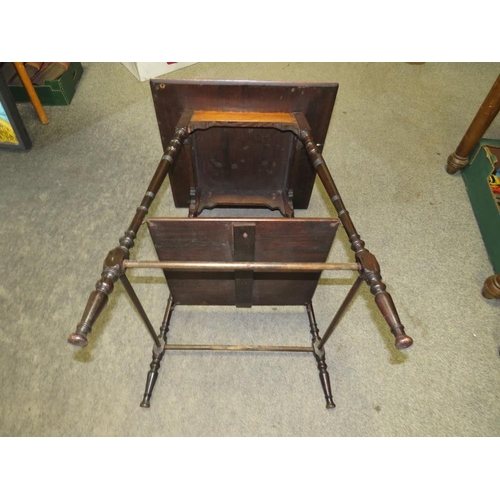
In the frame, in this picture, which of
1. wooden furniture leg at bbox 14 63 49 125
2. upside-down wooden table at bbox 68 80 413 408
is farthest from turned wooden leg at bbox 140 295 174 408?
wooden furniture leg at bbox 14 63 49 125

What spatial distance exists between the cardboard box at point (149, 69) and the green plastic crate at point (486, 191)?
198 centimetres

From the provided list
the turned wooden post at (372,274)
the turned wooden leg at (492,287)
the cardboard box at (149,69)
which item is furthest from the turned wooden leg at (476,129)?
the cardboard box at (149,69)

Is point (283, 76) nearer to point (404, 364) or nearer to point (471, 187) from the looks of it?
point (471, 187)

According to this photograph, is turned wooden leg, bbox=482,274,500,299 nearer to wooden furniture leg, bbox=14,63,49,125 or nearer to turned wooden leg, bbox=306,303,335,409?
turned wooden leg, bbox=306,303,335,409

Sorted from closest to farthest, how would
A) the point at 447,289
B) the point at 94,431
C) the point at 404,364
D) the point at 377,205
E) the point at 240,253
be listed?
the point at 240,253, the point at 94,431, the point at 404,364, the point at 447,289, the point at 377,205

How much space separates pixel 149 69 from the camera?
2496mm

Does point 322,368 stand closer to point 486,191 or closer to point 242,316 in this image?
point 242,316

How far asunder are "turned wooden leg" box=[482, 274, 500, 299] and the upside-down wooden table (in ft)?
2.55

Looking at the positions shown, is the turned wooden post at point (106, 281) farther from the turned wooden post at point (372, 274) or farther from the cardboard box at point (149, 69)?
the cardboard box at point (149, 69)

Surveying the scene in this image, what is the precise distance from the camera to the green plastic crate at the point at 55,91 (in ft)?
7.39

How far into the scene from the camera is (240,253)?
107 centimetres

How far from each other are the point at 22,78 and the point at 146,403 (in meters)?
1.91

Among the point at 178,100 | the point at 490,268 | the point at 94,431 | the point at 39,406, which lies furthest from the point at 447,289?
the point at 39,406

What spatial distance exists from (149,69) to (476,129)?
2027mm
